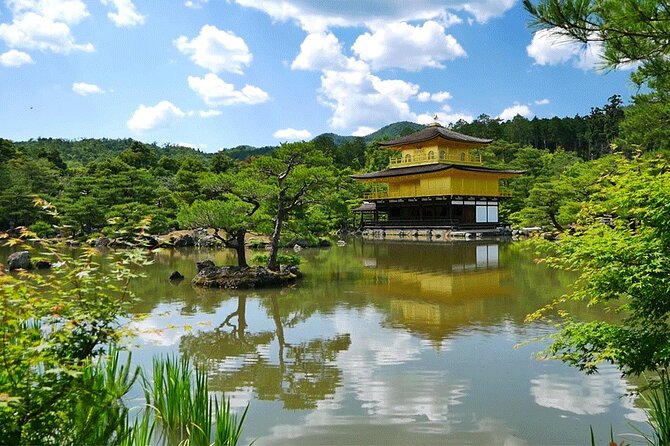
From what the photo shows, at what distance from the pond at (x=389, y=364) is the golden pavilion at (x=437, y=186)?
17.9 meters

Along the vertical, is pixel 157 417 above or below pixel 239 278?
below

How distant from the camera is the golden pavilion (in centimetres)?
2961

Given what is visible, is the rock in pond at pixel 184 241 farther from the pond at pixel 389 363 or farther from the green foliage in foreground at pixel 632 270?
the green foliage in foreground at pixel 632 270

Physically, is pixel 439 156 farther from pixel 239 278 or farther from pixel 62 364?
pixel 62 364

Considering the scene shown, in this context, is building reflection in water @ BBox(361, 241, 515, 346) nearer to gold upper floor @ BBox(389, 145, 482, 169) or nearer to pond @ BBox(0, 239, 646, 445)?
pond @ BBox(0, 239, 646, 445)

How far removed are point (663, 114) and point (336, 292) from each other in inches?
274

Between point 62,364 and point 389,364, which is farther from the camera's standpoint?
point 389,364

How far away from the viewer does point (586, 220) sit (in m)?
4.22

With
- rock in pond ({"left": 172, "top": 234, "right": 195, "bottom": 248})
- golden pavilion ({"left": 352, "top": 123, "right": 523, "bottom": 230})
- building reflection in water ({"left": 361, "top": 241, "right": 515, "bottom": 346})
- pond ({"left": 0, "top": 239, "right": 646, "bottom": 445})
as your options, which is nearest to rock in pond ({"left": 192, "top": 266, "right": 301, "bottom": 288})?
pond ({"left": 0, "top": 239, "right": 646, "bottom": 445})

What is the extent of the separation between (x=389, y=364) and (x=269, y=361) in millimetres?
1444

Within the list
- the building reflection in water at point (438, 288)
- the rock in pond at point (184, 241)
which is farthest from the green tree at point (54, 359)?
the rock in pond at point (184, 241)

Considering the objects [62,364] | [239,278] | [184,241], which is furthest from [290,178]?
[184,241]

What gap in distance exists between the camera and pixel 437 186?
30109mm

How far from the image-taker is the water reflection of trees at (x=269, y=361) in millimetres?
4930
